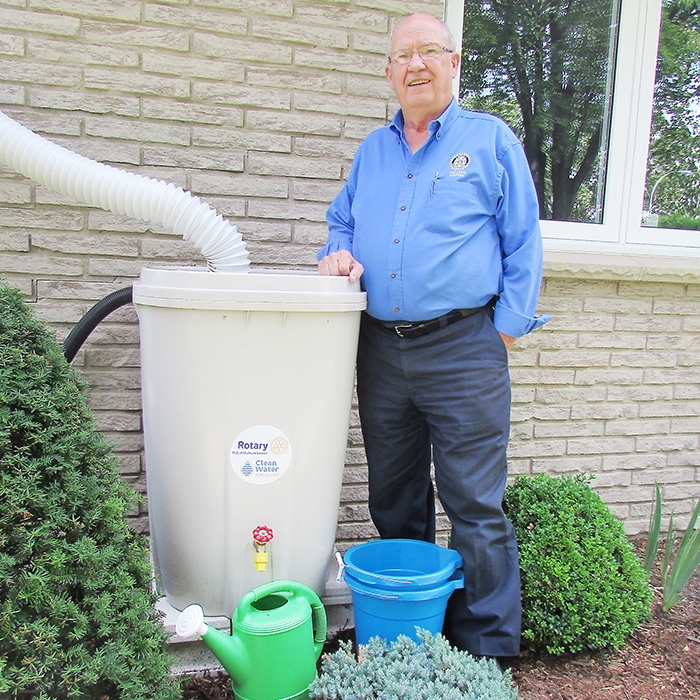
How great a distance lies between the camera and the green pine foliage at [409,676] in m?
1.36

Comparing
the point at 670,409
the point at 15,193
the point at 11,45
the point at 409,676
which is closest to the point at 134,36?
the point at 11,45

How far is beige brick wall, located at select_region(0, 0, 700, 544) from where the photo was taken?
6.85 feet

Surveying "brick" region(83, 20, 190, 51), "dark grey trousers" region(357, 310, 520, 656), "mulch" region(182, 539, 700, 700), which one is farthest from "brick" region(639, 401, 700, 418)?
"brick" region(83, 20, 190, 51)

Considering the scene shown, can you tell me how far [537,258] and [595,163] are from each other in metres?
1.46

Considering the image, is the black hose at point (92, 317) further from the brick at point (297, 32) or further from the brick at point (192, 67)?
the brick at point (297, 32)

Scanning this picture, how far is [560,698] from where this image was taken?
5.68 feet

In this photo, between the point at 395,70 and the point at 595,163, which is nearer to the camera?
the point at 395,70

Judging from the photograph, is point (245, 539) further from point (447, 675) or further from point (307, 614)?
point (447, 675)

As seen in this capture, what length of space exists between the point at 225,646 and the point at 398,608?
46cm

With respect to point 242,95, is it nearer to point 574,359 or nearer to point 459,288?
point 459,288

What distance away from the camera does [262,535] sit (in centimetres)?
164

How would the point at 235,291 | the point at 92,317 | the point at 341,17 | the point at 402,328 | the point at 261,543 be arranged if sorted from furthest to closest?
1. the point at 341,17
2. the point at 92,317
3. the point at 402,328
4. the point at 261,543
5. the point at 235,291

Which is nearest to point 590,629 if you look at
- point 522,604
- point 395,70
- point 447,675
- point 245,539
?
point 522,604

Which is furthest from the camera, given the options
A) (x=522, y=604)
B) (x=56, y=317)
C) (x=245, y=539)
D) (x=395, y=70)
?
(x=56, y=317)
